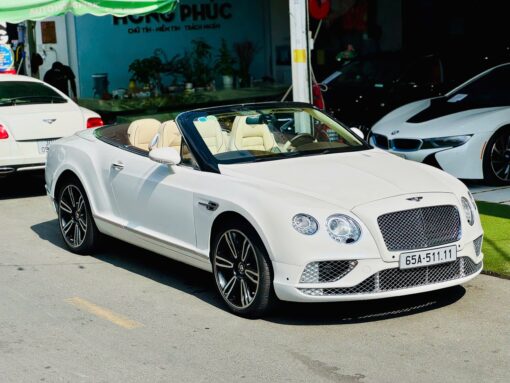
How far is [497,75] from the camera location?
13.1m

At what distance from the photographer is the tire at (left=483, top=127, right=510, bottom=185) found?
37.7ft

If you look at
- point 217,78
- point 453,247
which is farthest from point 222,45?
point 453,247

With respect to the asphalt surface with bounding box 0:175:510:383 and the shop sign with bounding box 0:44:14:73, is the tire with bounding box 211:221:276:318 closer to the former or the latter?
the asphalt surface with bounding box 0:175:510:383

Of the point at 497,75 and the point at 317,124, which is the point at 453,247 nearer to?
the point at 317,124

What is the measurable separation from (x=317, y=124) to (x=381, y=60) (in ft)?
30.7

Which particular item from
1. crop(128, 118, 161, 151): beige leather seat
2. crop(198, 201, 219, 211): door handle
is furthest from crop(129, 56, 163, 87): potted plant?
crop(198, 201, 219, 211): door handle

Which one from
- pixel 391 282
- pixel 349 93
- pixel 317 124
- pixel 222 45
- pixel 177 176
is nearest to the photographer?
pixel 391 282

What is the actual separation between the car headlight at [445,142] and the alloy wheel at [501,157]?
1.23 feet

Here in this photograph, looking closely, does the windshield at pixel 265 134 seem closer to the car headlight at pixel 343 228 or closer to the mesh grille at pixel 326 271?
the car headlight at pixel 343 228

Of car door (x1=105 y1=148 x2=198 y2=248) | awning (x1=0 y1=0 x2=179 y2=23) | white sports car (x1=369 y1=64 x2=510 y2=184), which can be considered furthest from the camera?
awning (x1=0 y1=0 x2=179 y2=23)

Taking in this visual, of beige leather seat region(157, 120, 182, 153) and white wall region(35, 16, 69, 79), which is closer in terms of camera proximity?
beige leather seat region(157, 120, 182, 153)

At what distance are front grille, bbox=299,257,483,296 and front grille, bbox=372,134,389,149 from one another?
5.59 meters

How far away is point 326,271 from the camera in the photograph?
258 inches

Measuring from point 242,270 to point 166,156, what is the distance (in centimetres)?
126
